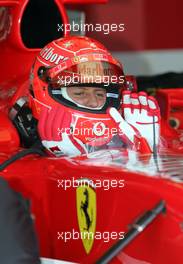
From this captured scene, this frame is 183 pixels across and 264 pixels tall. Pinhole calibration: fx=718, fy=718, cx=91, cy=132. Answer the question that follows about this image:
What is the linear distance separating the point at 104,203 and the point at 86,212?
5 cm

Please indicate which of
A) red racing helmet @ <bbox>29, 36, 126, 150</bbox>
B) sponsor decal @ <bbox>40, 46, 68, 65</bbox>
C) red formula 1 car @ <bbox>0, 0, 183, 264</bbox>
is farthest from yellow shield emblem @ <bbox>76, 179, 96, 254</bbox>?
sponsor decal @ <bbox>40, 46, 68, 65</bbox>

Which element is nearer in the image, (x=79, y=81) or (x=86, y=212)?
(x=86, y=212)

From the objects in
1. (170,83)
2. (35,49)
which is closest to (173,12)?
(170,83)

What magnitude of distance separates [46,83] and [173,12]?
2067 mm

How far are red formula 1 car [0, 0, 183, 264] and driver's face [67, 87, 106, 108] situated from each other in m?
0.16

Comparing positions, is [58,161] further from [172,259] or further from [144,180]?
[172,259]

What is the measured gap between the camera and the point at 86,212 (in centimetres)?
137

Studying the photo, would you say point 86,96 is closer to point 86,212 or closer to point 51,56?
point 51,56

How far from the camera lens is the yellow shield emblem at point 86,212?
4.45 feet

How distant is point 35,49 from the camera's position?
2.04m

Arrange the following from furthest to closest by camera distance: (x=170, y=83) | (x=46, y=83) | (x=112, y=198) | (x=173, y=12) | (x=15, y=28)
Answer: (x=173, y=12)
(x=170, y=83)
(x=15, y=28)
(x=46, y=83)
(x=112, y=198)

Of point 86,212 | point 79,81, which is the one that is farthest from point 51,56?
point 86,212

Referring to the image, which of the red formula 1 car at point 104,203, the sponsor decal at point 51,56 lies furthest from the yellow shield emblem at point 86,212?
the sponsor decal at point 51,56

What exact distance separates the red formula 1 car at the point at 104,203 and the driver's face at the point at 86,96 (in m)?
0.16
